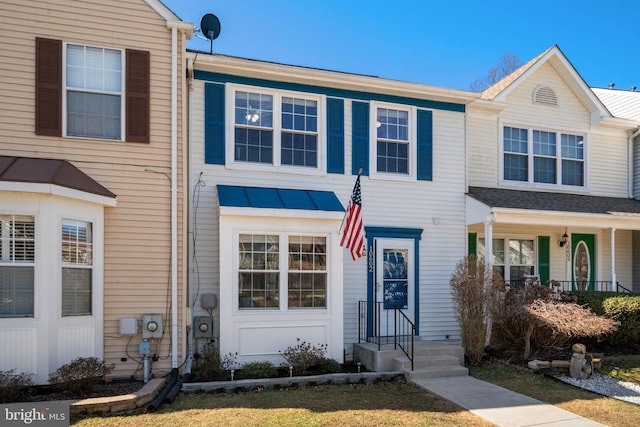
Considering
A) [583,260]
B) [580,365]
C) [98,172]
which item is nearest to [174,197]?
[98,172]

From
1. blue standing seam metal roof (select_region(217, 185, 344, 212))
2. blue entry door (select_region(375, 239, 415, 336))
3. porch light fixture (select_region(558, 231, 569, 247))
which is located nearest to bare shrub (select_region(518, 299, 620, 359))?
blue entry door (select_region(375, 239, 415, 336))

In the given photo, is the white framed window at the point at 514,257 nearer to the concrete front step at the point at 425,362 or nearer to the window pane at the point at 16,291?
the concrete front step at the point at 425,362

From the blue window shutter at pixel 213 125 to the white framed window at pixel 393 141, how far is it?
305 cm

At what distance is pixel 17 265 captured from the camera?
6484 mm

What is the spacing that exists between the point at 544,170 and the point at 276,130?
7.12m

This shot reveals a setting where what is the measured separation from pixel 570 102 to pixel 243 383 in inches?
417

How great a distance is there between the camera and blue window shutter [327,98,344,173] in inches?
368

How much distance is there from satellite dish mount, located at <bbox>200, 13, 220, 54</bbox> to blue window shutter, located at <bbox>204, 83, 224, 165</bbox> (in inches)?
63.6

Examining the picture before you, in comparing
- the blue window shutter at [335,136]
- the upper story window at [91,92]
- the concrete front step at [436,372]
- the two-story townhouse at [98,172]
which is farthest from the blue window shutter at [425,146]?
the upper story window at [91,92]

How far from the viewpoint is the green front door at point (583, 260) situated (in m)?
11.9

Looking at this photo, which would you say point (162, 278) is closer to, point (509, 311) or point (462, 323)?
point (462, 323)

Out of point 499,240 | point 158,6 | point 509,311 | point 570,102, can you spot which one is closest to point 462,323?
point 509,311

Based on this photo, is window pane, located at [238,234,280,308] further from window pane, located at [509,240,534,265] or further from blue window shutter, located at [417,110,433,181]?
window pane, located at [509,240,534,265]

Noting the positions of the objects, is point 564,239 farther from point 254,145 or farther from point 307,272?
point 254,145
